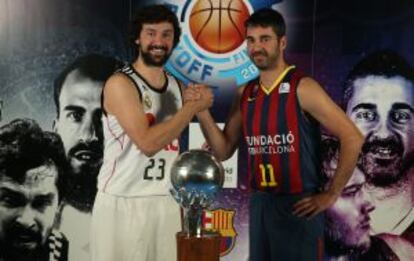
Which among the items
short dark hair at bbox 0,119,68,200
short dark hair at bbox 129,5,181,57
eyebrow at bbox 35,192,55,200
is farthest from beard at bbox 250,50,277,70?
eyebrow at bbox 35,192,55,200

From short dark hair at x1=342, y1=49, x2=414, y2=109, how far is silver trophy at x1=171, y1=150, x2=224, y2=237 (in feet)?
6.79

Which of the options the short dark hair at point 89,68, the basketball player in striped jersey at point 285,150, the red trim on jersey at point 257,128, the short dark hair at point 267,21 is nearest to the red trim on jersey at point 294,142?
the basketball player in striped jersey at point 285,150

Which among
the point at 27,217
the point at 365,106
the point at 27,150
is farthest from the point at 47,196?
the point at 365,106

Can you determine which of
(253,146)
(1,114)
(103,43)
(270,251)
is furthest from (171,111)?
(1,114)

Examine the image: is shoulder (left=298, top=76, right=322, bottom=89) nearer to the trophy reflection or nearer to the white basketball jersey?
the white basketball jersey

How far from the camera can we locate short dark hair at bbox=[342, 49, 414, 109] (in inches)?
148

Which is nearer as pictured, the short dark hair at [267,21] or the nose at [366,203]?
the short dark hair at [267,21]

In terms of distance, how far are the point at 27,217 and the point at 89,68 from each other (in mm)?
966

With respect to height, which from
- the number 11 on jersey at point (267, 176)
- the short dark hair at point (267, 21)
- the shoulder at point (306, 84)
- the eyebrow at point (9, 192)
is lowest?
the eyebrow at point (9, 192)

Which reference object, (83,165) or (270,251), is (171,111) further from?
(83,165)

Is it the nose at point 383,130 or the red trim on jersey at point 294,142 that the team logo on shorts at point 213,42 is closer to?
the nose at point 383,130

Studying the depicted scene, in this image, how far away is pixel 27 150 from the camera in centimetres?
377

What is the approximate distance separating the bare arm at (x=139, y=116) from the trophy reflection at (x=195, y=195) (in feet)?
1.65

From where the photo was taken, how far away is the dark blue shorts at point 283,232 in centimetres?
278
